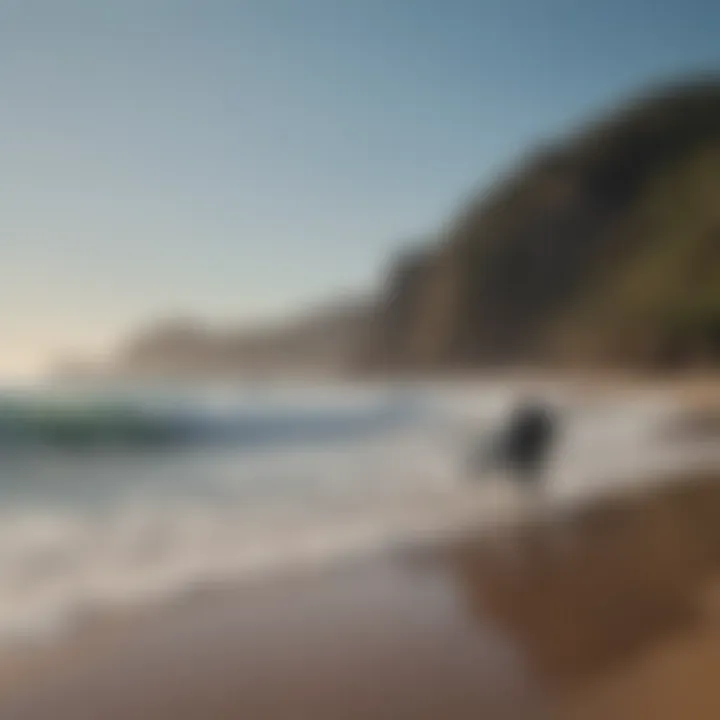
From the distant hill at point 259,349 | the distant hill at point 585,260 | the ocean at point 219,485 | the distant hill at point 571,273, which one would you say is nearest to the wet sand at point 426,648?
the ocean at point 219,485

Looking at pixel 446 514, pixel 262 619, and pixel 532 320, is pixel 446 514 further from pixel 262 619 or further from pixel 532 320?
pixel 532 320

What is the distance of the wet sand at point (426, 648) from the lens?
2.34 meters

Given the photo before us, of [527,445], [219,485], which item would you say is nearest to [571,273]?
[527,445]

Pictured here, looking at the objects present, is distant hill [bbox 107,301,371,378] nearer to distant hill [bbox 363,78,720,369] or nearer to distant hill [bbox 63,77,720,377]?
distant hill [bbox 63,77,720,377]

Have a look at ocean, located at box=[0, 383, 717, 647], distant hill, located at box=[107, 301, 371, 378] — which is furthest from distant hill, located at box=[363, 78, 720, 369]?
ocean, located at box=[0, 383, 717, 647]

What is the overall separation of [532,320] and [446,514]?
31855 millimetres

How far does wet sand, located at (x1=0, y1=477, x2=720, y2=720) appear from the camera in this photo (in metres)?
2.34

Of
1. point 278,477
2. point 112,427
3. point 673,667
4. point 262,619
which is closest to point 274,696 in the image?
point 262,619

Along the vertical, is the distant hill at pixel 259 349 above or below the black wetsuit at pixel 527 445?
above

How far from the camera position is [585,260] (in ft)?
129

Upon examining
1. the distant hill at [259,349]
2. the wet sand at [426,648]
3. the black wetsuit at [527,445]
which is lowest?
the wet sand at [426,648]

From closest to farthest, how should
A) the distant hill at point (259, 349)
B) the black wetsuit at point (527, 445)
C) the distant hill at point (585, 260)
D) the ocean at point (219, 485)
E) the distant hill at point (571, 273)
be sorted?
the ocean at point (219, 485) → the black wetsuit at point (527, 445) → the distant hill at point (259, 349) → the distant hill at point (571, 273) → the distant hill at point (585, 260)

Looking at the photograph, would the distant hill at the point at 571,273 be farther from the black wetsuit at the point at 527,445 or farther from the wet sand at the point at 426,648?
the wet sand at the point at 426,648

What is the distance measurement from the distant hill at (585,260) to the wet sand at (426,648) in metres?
25.5
